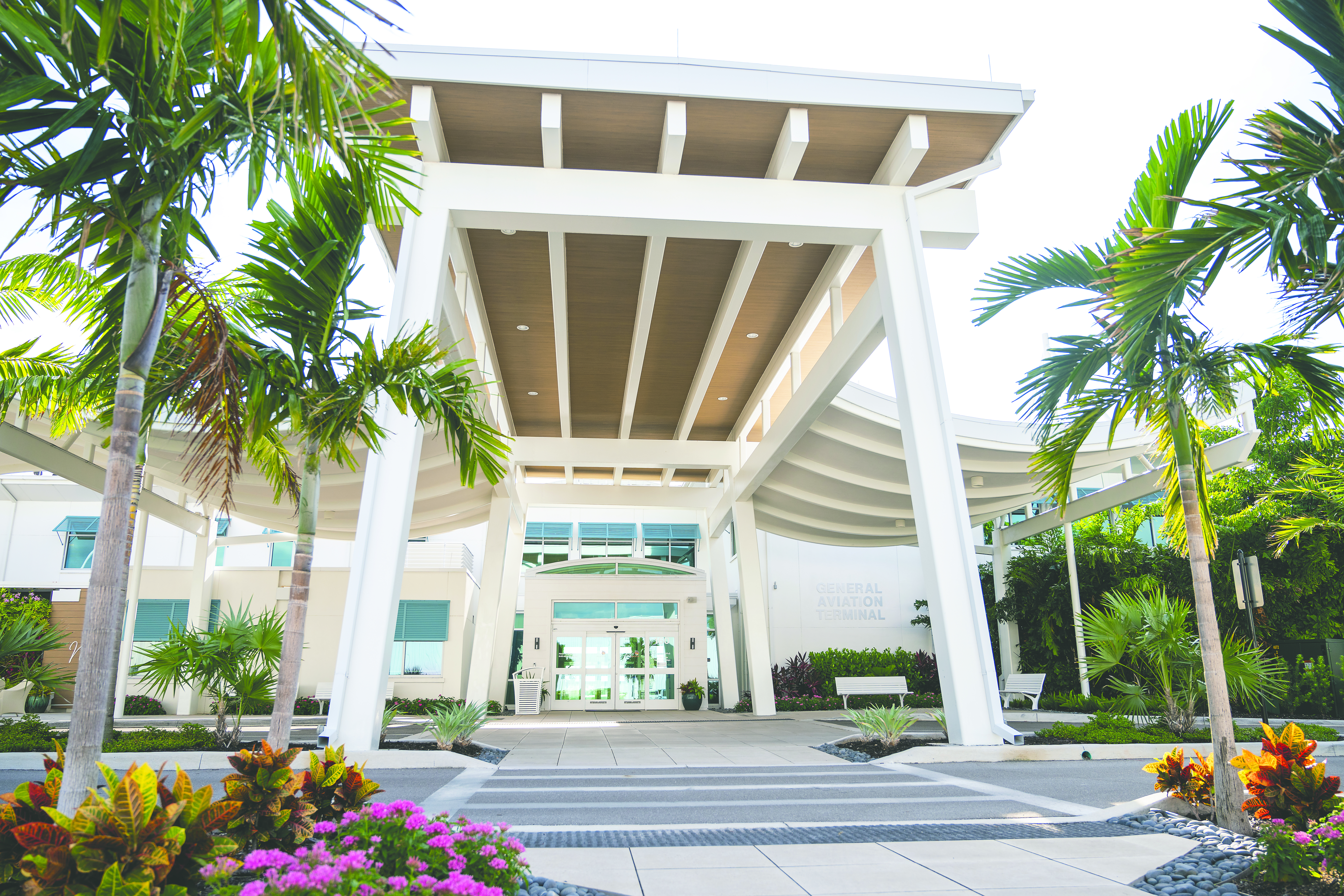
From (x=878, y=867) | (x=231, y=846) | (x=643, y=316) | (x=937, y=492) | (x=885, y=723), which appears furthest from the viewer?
(x=643, y=316)

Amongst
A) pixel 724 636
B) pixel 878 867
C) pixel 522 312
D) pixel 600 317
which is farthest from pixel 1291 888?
Answer: pixel 724 636

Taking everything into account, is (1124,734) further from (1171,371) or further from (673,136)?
(673,136)

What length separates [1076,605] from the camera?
1720 centimetres

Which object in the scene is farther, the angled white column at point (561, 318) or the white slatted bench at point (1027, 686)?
the white slatted bench at point (1027, 686)

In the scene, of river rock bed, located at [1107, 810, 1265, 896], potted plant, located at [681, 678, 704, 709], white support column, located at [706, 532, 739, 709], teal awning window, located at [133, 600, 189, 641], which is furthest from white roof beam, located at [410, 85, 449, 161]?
teal awning window, located at [133, 600, 189, 641]

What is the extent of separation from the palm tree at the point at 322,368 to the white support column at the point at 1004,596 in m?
17.6

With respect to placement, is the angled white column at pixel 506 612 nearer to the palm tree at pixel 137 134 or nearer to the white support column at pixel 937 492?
the white support column at pixel 937 492

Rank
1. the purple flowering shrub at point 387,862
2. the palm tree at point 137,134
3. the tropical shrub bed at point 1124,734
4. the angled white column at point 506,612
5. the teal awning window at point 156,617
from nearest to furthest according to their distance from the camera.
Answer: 1. the purple flowering shrub at point 387,862
2. the palm tree at point 137,134
3. the tropical shrub bed at point 1124,734
4. the angled white column at point 506,612
5. the teal awning window at point 156,617

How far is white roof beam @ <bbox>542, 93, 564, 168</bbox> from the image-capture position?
8.71 metres

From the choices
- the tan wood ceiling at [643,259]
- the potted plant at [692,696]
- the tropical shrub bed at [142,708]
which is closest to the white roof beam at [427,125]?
the tan wood ceiling at [643,259]

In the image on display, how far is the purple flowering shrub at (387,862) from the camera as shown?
7.73ft

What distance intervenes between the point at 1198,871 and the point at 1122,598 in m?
7.01

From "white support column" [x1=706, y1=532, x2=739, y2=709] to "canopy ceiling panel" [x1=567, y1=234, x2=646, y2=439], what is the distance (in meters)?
5.10

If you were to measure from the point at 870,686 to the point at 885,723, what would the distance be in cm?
948
